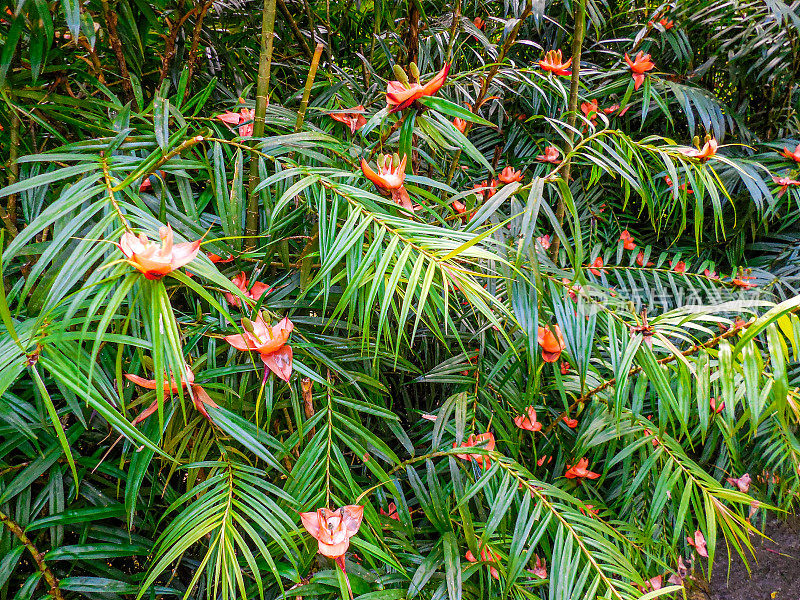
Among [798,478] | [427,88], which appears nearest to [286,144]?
[427,88]

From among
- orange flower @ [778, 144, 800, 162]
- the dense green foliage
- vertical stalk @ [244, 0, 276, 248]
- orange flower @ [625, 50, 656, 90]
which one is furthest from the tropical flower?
vertical stalk @ [244, 0, 276, 248]

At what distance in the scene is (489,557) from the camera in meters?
0.67

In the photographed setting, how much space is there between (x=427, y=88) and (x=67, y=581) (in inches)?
24.1

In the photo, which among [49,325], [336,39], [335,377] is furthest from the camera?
[336,39]

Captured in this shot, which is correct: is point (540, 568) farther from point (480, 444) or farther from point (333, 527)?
point (333, 527)

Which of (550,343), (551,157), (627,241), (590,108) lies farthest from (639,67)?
(550,343)

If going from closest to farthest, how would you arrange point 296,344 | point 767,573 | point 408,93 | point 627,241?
1. point 408,93
2. point 296,344
3. point 627,241
4. point 767,573

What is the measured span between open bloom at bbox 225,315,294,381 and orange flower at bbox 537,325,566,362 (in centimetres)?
31

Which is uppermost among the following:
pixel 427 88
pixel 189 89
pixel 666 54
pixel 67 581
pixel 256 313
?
pixel 666 54

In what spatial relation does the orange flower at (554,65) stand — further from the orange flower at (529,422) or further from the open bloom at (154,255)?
the open bloom at (154,255)

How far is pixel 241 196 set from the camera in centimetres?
58

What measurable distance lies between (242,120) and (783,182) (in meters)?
1.07

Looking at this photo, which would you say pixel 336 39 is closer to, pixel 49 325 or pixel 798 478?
pixel 49 325

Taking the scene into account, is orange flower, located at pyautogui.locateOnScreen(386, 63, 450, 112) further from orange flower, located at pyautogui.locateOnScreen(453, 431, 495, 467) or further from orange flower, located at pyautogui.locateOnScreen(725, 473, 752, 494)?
orange flower, located at pyautogui.locateOnScreen(725, 473, 752, 494)
